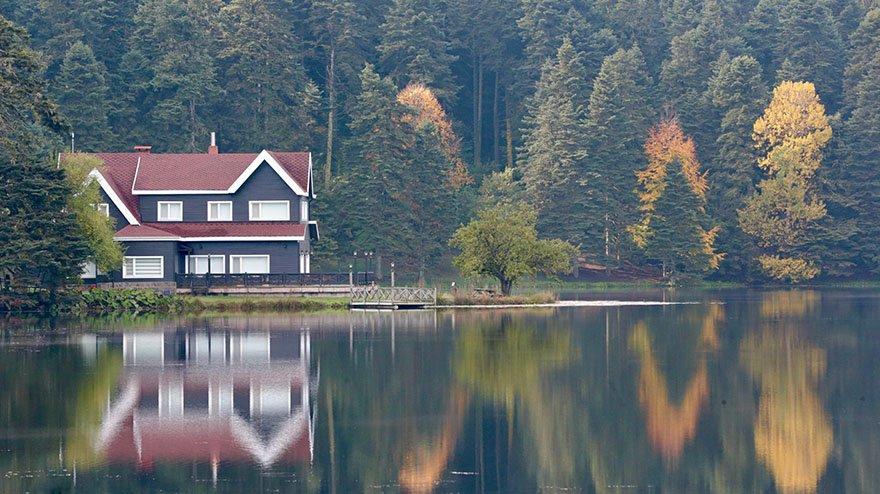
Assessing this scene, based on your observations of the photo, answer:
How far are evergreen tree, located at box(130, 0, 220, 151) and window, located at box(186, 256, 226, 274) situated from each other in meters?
22.6

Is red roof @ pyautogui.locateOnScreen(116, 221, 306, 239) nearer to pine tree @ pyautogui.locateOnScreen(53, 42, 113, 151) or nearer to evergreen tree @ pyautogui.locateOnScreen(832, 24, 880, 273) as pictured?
pine tree @ pyautogui.locateOnScreen(53, 42, 113, 151)

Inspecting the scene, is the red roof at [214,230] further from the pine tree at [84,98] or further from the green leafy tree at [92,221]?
the pine tree at [84,98]

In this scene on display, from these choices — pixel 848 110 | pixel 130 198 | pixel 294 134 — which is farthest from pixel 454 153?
pixel 130 198

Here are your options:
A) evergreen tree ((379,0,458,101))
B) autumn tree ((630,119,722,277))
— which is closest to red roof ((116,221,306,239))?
autumn tree ((630,119,722,277))

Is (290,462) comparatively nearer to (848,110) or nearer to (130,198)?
(130,198)

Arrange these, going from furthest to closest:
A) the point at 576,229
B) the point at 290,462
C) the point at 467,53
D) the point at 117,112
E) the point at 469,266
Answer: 1. the point at 467,53
2. the point at 576,229
3. the point at 117,112
4. the point at 469,266
5. the point at 290,462

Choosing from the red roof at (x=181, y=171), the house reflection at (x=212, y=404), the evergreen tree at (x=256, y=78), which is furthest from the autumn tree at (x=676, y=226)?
the house reflection at (x=212, y=404)

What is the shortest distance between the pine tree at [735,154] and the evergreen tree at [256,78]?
31.3 metres

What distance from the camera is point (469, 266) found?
67375 millimetres

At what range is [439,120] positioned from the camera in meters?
105

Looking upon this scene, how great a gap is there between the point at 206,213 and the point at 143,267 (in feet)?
18.3

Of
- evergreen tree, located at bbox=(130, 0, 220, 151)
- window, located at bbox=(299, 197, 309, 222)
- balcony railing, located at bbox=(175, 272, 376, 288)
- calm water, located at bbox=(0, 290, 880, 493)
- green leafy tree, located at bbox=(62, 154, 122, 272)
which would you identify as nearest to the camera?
calm water, located at bbox=(0, 290, 880, 493)

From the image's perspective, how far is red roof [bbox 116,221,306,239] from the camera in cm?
6788

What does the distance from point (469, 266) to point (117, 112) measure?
111 feet
